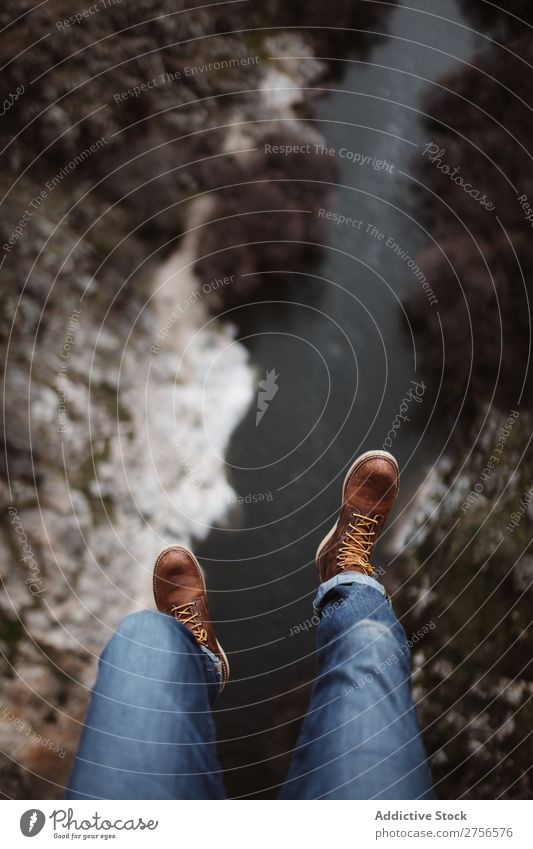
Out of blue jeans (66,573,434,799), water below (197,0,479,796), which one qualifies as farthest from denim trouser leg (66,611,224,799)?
water below (197,0,479,796)

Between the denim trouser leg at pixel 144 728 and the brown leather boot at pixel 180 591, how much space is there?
1.72 feet

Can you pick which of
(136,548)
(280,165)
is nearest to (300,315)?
(280,165)

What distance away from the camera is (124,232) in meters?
4.09

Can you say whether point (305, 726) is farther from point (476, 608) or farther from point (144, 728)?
point (476, 608)

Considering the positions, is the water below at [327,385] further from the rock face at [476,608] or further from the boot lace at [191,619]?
the boot lace at [191,619]

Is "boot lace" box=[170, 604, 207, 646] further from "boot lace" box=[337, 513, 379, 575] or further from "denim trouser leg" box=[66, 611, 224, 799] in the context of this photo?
"boot lace" box=[337, 513, 379, 575]

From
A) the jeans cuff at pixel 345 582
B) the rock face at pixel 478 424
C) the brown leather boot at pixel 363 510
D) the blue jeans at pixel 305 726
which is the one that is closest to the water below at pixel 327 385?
the rock face at pixel 478 424

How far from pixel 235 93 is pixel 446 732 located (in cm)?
482

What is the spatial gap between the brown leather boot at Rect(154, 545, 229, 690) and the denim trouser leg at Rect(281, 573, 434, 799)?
85 cm

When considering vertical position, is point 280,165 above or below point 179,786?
above

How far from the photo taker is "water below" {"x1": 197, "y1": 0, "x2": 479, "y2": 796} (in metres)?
3.89

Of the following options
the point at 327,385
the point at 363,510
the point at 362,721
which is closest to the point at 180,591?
the point at 363,510

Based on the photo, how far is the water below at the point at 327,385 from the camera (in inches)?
153
